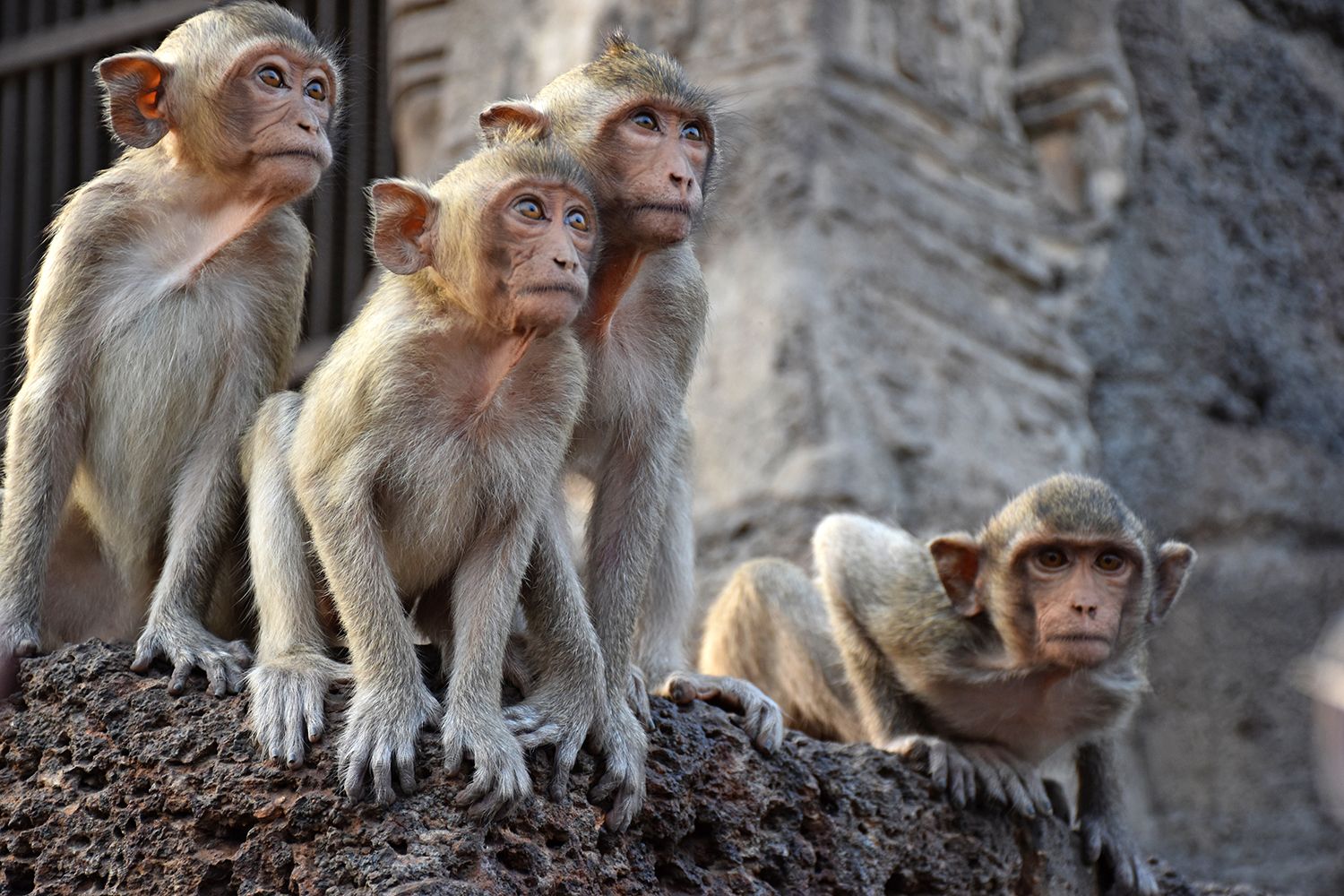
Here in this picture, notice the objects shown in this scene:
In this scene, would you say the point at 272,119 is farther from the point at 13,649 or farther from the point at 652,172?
the point at 13,649

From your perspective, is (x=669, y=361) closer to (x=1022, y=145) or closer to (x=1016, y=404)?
(x=1016, y=404)

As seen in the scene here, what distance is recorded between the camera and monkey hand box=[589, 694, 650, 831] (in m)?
4.37

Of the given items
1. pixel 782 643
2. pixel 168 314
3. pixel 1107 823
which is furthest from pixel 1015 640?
pixel 168 314

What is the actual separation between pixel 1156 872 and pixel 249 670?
3.12 metres

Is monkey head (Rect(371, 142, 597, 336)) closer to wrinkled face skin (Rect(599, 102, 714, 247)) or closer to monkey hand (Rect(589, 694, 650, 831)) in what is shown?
wrinkled face skin (Rect(599, 102, 714, 247))

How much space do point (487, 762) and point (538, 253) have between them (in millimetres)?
1225

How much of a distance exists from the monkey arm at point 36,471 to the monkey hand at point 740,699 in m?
1.77

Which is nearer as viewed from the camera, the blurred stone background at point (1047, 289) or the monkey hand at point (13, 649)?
the monkey hand at point (13, 649)

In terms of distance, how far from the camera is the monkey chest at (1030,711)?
18.7ft

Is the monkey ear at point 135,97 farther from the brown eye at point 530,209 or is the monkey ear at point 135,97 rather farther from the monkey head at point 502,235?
the brown eye at point 530,209

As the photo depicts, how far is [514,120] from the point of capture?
5203 millimetres

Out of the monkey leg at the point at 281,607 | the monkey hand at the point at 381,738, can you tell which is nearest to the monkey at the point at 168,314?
the monkey leg at the point at 281,607

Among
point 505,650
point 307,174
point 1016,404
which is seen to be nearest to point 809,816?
point 505,650

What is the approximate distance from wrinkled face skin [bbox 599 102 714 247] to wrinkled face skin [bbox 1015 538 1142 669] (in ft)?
5.20
